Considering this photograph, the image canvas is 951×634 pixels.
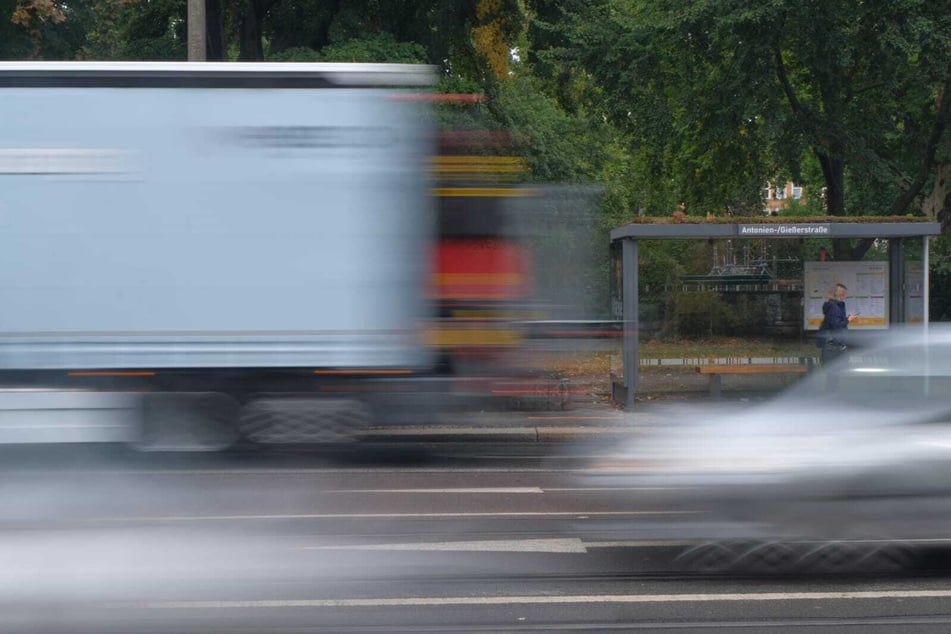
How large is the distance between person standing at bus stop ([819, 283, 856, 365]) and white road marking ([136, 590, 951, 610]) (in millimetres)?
10708

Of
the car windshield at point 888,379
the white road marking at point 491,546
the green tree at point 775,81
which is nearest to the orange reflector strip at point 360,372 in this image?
the white road marking at point 491,546

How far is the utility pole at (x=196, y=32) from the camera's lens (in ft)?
47.8

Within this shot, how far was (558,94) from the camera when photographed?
27484mm

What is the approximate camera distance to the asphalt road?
5730mm

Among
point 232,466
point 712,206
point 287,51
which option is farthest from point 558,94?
point 232,466

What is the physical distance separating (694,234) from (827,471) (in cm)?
992

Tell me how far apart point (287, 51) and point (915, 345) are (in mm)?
13109

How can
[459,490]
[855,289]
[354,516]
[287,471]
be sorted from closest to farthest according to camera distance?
1. [354,516]
2. [459,490]
3. [287,471]
4. [855,289]

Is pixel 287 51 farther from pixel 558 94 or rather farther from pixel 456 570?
pixel 456 570

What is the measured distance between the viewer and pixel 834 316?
1667 cm

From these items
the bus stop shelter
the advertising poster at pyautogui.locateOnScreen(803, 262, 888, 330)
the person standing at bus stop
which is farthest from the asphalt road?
the advertising poster at pyautogui.locateOnScreen(803, 262, 888, 330)

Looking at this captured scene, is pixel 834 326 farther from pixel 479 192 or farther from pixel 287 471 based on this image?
pixel 287 471

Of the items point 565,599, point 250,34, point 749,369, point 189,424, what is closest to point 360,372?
point 189,424

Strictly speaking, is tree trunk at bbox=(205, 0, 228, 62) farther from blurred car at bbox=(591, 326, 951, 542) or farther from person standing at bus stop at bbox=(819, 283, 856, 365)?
blurred car at bbox=(591, 326, 951, 542)
